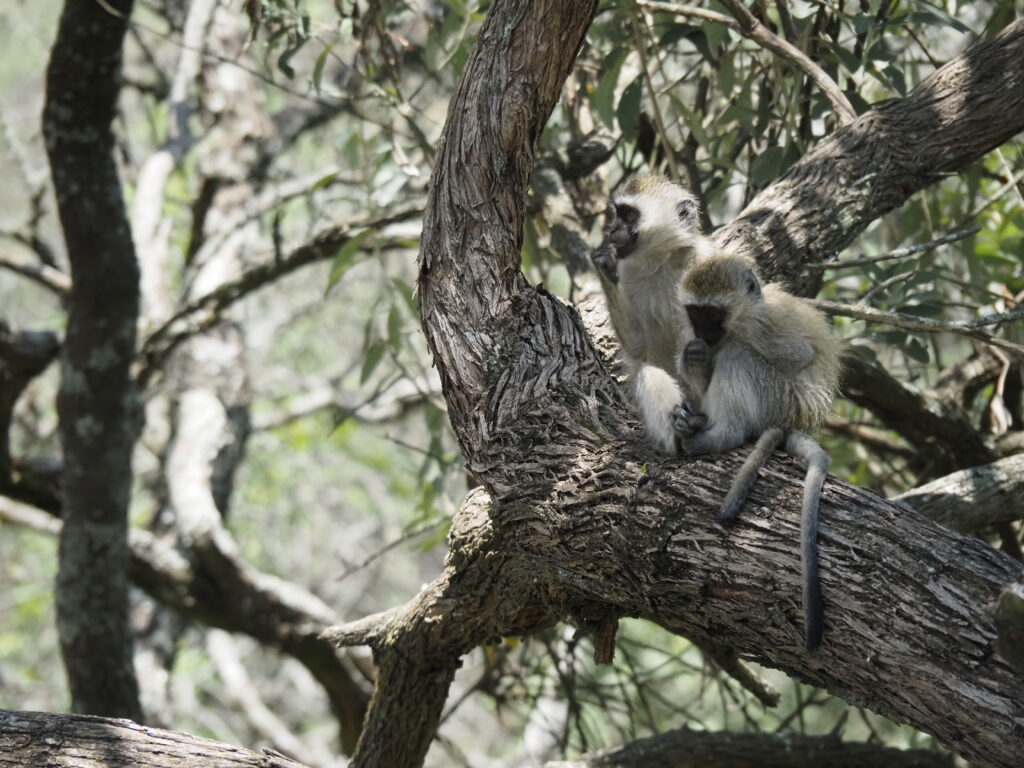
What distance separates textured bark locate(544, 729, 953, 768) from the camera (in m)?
4.27

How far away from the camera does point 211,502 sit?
21.4 feet

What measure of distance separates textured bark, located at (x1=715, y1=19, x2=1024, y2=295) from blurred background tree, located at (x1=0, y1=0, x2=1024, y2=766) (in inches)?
6.1

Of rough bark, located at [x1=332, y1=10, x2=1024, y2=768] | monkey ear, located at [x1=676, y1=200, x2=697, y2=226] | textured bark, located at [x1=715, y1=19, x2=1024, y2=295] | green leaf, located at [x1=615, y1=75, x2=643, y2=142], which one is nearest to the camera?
rough bark, located at [x1=332, y1=10, x2=1024, y2=768]

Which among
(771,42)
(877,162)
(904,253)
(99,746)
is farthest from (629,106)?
(99,746)

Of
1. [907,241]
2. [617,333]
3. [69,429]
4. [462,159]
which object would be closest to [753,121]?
[907,241]

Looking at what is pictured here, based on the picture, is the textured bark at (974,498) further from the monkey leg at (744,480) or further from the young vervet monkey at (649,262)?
the monkey leg at (744,480)

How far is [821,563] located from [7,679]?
9.11 m

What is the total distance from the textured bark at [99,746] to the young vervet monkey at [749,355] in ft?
5.21

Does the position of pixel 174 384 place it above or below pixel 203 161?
below

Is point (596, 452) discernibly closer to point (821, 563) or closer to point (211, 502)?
point (821, 563)

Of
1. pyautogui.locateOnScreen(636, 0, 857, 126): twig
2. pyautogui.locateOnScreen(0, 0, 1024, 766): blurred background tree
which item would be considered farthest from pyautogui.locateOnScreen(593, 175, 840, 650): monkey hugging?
pyautogui.locateOnScreen(636, 0, 857, 126): twig

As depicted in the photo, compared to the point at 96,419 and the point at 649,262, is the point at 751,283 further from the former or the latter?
the point at 96,419

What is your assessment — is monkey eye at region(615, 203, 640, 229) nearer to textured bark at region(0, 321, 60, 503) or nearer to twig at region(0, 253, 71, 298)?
textured bark at region(0, 321, 60, 503)

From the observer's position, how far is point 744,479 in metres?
2.52
